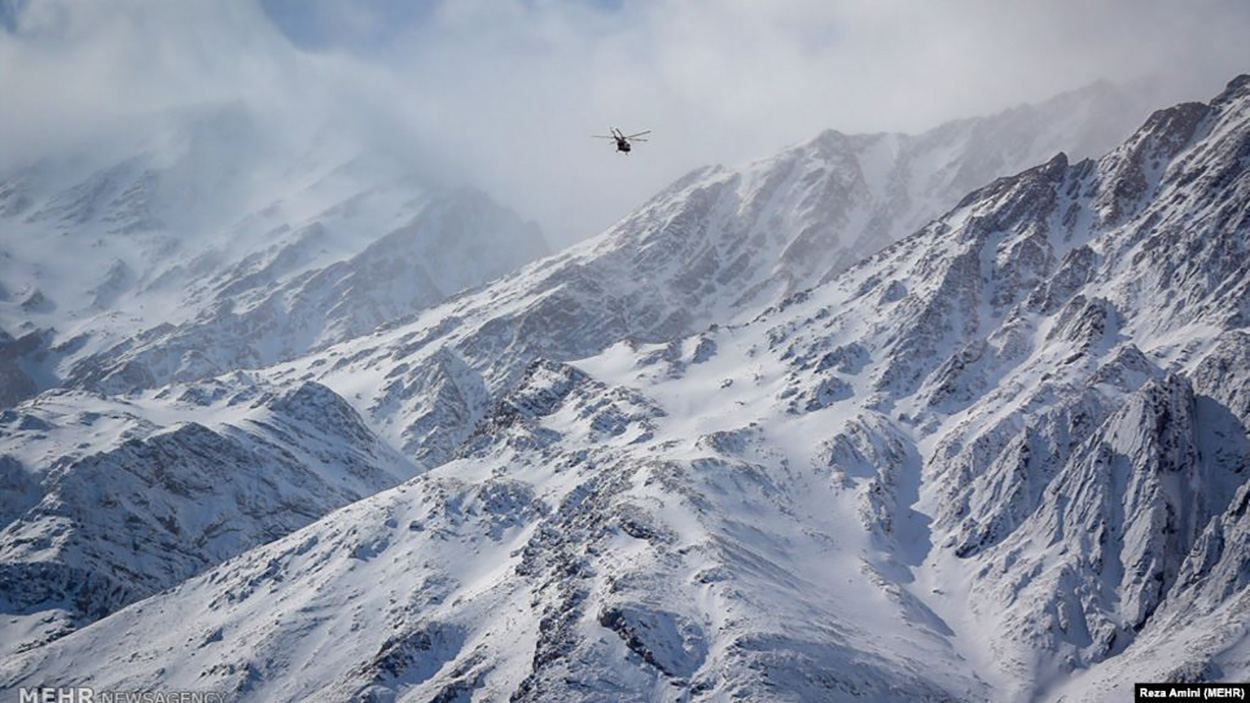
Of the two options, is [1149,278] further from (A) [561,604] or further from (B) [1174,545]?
(A) [561,604]

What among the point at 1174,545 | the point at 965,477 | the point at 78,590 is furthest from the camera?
the point at 78,590

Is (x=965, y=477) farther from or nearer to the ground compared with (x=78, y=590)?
farther from the ground

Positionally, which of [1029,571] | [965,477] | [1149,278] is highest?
[1149,278]

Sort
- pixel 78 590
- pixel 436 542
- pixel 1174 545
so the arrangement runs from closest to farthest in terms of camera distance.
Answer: pixel 1174 545 → pixel 436 542 → pixel 78 590

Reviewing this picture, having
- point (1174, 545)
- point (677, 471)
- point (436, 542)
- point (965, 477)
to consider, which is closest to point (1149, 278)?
point (965, 477)

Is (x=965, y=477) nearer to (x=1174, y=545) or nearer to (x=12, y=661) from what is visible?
(x=1174, y=545)

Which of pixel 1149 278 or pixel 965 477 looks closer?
pixel 965 477

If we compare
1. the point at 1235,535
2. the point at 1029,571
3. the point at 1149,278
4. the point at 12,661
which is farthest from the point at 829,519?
the point at 12,661
